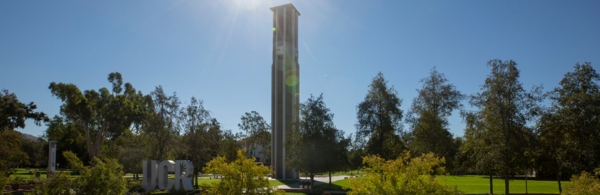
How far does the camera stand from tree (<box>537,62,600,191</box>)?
15.2 m

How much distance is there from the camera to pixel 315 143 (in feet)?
72.5

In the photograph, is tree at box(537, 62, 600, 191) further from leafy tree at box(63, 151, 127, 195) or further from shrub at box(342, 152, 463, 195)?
leafy tree at box(63, 151, 127, 195)

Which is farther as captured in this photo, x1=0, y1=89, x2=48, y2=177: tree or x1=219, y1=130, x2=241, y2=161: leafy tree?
x1=219, y1=130, x2=241, y2=161: leafy tree

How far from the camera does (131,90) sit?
46875 mm

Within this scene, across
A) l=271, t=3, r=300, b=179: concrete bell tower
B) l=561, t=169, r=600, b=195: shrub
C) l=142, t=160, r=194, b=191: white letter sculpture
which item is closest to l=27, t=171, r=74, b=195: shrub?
l=142, t=160, r=194, b=191: white letter sculpture

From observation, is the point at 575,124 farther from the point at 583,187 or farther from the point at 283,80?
the point at 283,80

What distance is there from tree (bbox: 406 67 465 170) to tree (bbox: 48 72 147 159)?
113ft

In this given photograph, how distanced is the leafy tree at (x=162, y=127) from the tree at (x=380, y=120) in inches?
540

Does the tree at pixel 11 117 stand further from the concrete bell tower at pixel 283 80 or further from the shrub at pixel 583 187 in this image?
the shrub at pixel 583 187

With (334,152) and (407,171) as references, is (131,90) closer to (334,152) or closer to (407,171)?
(334,152)

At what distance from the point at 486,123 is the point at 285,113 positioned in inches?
903

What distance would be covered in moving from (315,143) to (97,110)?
102 feet

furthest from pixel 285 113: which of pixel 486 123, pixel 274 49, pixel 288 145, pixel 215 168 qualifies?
pixel 215 168

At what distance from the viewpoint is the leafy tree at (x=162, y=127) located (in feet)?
80.8
